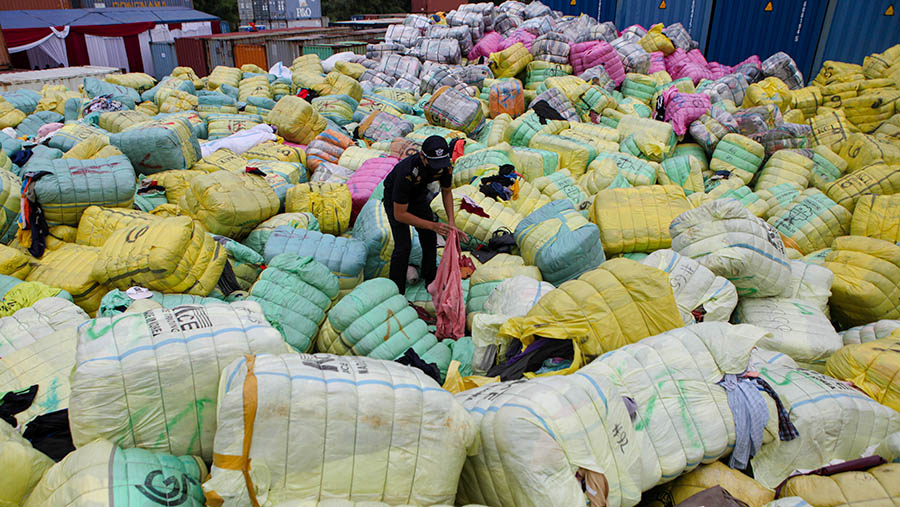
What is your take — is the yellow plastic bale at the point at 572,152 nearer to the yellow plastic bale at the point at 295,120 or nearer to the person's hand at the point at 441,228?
the person's hand at the point at 441,228

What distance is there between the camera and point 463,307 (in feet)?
12.7

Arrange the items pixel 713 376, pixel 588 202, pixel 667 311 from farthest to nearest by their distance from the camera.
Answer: pixel 588 202 → pixel 667 311 → pixel 713 376

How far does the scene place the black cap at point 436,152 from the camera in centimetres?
386

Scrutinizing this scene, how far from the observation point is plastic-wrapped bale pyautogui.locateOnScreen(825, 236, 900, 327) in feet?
12.8

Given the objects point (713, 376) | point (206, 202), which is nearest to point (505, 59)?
point (206, 202)

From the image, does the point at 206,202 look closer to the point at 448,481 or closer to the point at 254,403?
the point at 254,403

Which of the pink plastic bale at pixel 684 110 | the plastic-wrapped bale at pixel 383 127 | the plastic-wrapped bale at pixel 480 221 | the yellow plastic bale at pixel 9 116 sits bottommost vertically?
the plastic-wrapped bale at pixel 480 221

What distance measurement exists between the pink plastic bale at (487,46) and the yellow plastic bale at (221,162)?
6360 mm

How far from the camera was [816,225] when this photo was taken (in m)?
5.05

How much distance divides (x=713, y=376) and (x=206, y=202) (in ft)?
12.4

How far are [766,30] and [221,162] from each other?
476 inches

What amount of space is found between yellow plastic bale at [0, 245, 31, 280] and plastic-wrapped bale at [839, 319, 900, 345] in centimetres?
576

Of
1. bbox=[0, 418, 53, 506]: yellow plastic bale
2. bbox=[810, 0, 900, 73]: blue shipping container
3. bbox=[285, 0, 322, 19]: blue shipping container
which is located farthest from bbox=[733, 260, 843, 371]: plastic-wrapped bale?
bbox=[285, 0, 322, 19]: blue shipping container

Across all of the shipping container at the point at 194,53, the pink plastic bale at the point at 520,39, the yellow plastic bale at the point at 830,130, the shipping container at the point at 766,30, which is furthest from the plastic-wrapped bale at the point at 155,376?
the shipping container at the point at 194,53
